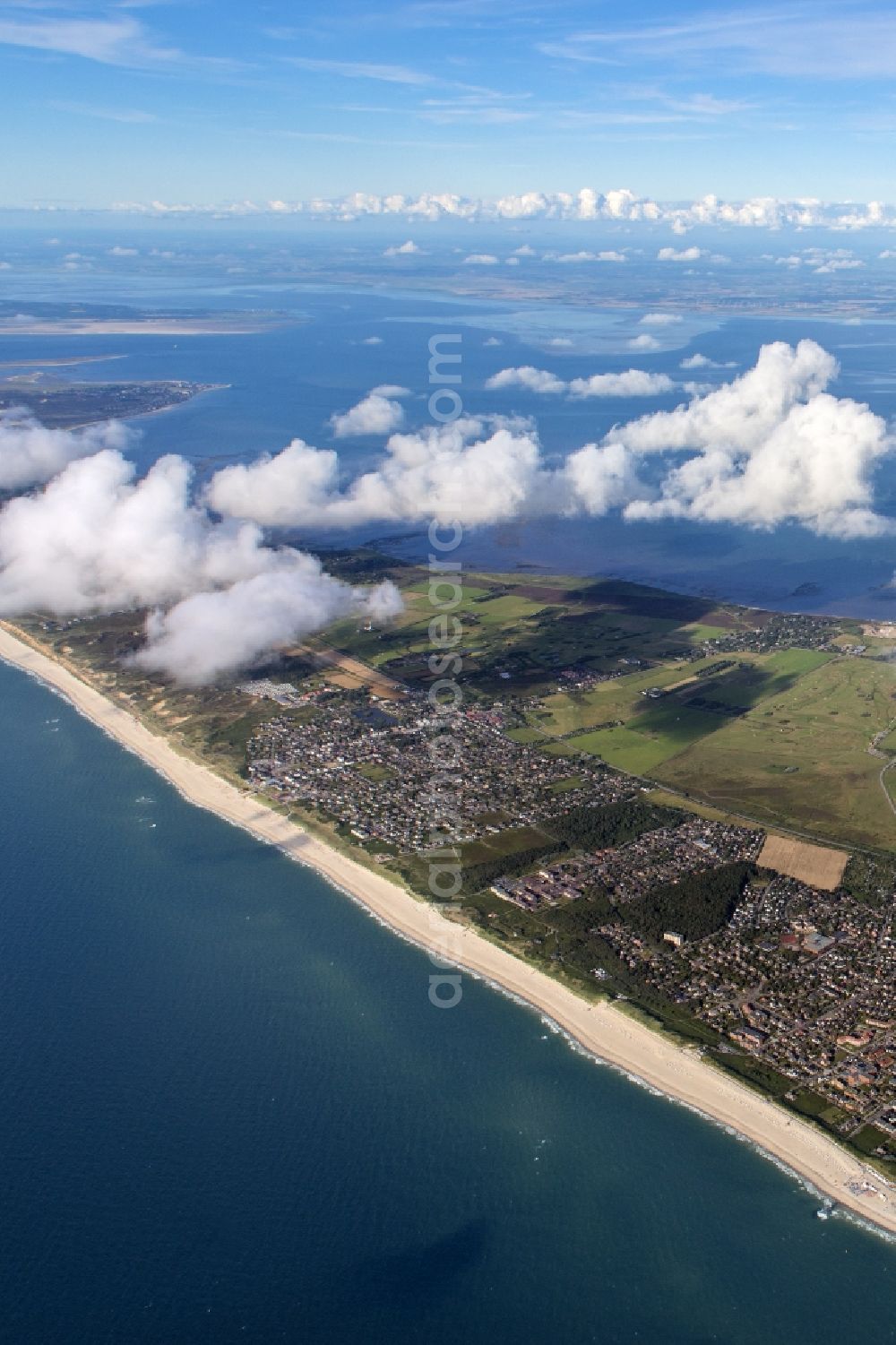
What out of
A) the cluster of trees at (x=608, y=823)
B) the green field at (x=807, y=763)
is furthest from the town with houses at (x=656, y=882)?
the green field at (x=807, y=763)

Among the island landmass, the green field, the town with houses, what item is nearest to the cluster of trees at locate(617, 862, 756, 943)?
the island landmass

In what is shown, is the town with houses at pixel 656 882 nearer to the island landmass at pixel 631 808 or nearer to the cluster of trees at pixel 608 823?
the island landmass at pixel 631 808

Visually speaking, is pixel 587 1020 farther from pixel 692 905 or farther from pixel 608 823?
pixel 608 823

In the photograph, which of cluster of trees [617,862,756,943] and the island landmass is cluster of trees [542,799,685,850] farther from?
cluster of trees [617,862,756,943]

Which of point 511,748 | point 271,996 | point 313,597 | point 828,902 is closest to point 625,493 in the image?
point 313,597

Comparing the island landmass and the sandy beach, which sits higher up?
the island landmass

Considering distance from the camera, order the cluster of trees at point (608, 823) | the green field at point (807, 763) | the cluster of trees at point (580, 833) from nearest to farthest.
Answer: the cluster of trees at point (580, 833) → the cluster of trees at point (608, 823) → the green field at point (807, 763)

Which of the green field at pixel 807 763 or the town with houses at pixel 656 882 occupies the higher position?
the green field at pixel 807 763

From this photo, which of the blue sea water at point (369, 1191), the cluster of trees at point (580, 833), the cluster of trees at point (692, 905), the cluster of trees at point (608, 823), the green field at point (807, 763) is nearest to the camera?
the blue sea water at point (369, 1191)

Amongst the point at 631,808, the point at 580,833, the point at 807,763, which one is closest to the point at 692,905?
the point at 580,833

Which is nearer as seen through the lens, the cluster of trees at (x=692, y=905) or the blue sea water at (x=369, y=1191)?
the blue sea water at (x=369, y=1191)
